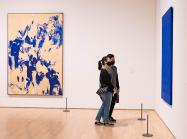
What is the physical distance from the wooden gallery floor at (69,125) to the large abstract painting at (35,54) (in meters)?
0.90

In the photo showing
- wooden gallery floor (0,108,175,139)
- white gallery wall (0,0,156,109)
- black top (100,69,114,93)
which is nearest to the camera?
wooden gallery floor (0,108,175,139)

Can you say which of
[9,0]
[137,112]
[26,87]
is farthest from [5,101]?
[137,112]

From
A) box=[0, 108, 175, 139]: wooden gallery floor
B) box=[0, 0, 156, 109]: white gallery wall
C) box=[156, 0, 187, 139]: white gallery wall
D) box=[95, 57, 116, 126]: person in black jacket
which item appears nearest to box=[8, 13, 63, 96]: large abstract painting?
box=[0, 0, 156, 109]: white gallery wall

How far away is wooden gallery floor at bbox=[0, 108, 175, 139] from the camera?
7914mm

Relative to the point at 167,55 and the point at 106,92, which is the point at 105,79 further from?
the point at 167,55

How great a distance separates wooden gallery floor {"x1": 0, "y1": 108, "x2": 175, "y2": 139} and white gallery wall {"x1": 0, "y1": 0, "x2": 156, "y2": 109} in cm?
57

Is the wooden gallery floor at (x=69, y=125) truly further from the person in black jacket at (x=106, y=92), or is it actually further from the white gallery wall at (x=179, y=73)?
the white gallery wall at (x=179, y=73)

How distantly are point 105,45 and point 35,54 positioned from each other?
7.41ft

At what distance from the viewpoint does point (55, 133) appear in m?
8.12

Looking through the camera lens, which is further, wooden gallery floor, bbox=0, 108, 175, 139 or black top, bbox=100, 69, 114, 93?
black top, bbox=100, 69, 114, 93

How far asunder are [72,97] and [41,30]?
7.72 feet

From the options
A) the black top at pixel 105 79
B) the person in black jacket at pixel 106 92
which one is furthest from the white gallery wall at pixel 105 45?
the black top at pixel 105 79

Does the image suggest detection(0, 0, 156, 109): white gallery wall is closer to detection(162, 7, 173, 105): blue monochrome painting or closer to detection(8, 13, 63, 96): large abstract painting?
detection(8, 13, 63, 96): large abstract painting

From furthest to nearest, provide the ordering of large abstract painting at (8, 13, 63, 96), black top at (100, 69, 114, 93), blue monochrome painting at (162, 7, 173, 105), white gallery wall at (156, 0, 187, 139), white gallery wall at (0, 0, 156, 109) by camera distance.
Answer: large abstract painting at (8, 13, 63, 96), white gallery wall at (0, 0, 156, 109), black top at (100, 69, 114, 93), blue monochrome painting at (162, 7, 173, 105), white gallery wall at (156, 0, 187, 139)
